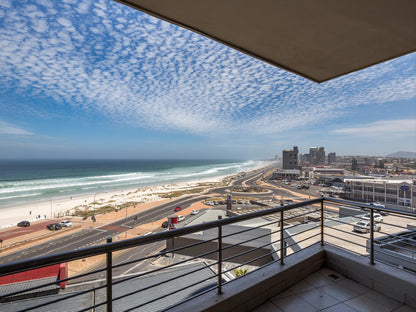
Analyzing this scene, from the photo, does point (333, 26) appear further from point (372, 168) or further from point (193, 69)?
point (372, 168)

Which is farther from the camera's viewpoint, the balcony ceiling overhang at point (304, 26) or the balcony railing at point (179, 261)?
the balcony ceiling overhang at point (304, 26)

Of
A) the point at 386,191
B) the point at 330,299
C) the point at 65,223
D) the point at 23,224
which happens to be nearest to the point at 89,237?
the point at 65,223

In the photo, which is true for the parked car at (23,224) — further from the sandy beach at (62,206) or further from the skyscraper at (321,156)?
the skyscraper at (321,156)

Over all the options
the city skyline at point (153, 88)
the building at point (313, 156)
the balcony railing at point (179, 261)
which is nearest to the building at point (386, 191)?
the city skyline at point (153, 88)

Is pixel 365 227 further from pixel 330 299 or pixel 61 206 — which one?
pixel 61 206

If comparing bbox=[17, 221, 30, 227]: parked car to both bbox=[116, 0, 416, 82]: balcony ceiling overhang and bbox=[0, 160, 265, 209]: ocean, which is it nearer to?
bbox=[0, 160, 265, 209]: ocean

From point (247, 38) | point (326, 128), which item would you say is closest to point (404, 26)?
point (247, 38)
